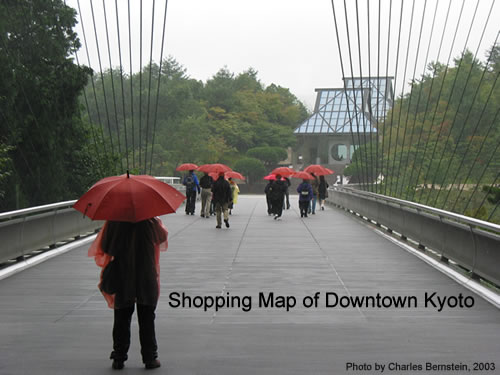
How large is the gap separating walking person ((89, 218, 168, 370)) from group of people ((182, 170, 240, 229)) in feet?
51.9

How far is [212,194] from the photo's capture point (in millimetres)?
25109

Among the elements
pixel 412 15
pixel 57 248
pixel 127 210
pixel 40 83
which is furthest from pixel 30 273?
pixel 40 83

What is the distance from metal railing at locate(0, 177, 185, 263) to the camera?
1220cm

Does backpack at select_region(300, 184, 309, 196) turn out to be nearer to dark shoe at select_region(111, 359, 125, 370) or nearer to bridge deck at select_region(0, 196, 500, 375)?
bridge deck at select_region(0, 196, 500, 375)

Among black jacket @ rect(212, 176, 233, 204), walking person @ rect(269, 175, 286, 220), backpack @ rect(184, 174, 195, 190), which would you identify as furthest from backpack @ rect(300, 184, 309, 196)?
black jacket @ rect(212, 176, 233, 204)

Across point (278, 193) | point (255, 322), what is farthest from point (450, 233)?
point (278, 193)

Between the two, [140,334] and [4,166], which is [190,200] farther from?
[140,334]

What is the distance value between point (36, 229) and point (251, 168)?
67655 mm

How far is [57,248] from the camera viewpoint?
15.6 m

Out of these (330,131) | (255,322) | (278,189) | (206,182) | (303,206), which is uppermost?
(330,131)

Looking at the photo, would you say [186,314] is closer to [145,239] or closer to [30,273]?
[145,239]

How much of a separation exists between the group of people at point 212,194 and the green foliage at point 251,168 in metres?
48.3

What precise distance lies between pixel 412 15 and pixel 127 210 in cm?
1919

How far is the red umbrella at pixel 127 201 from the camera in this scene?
20.0 feet
